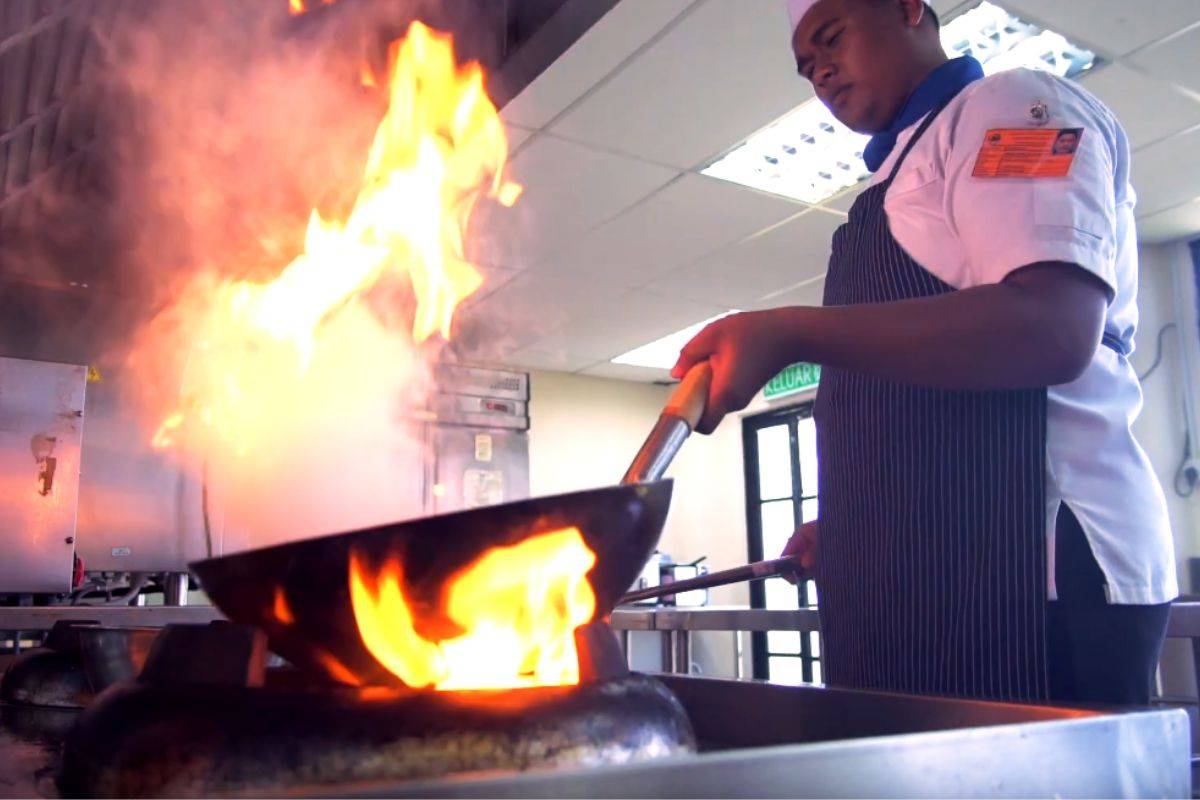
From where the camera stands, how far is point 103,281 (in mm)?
4527

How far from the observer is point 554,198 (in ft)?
13.3

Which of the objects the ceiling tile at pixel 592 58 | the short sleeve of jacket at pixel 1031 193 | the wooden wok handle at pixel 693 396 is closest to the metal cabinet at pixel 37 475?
the ceiling tile at pixel 592 58

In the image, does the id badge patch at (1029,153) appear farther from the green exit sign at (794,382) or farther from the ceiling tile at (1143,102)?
the green exit sign at (794,382)

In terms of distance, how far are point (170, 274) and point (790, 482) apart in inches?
178

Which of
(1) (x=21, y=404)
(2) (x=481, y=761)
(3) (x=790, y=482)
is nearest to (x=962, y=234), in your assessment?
(2) (x=481, y=761)

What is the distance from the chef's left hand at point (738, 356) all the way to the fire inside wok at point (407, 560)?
A: 123 mm

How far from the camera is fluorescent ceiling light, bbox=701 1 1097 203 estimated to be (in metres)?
3.05

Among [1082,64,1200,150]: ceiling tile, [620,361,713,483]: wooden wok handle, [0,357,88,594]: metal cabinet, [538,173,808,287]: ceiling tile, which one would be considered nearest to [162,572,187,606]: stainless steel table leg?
[0,357,88,594]: metal cabinet

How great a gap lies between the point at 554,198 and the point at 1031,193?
3356 mm

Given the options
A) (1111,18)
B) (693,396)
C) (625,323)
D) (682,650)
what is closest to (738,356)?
(693,396)

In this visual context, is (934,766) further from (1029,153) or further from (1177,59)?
(1177,59)

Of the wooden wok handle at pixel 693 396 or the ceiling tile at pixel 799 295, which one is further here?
the ceiling tile at pixel 799 295

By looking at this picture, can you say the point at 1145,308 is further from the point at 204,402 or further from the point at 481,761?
the point at 481,761

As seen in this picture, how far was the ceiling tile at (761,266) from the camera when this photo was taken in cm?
453
